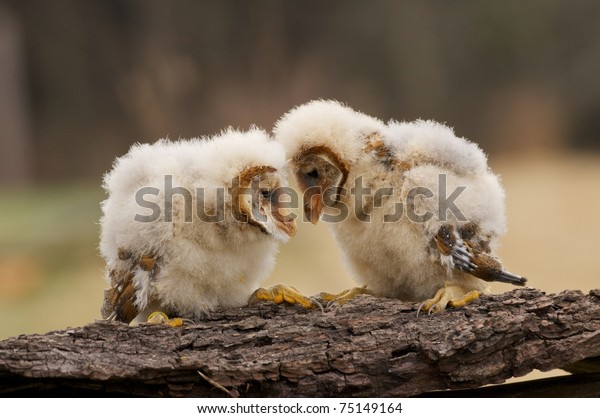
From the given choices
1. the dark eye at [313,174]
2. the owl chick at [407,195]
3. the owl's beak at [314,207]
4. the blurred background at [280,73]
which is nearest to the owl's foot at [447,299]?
the owl chick at [407,195]

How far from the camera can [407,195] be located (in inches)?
108

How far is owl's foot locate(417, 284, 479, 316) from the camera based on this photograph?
8.89 feet

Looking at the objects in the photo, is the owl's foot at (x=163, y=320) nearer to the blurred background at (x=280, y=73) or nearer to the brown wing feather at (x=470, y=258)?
the brown wing feather at (x=470, y=258)

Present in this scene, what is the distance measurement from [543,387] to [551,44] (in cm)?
493

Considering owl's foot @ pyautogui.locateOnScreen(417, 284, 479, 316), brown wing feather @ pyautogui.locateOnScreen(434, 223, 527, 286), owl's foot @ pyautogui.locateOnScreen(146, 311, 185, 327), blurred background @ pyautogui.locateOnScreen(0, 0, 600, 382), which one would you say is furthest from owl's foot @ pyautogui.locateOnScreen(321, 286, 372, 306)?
blurred background @ pyautogui.locateOnScreen(0, 0, 600, 382)

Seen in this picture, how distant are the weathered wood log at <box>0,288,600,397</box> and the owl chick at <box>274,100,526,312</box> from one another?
160mm

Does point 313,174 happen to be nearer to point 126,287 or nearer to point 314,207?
point 314,207

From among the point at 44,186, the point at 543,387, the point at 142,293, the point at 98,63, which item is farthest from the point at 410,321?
the point at 98,63

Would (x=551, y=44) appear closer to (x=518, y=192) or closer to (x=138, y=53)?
(x=518, y=192)

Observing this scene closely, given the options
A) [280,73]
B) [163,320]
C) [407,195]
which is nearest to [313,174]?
[407,195]

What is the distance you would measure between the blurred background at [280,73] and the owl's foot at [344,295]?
364 cm

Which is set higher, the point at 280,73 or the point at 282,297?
the point at 280,73

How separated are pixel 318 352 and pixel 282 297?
0.41 meters

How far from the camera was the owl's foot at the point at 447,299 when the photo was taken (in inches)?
107
